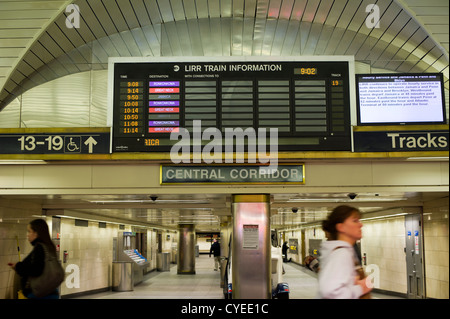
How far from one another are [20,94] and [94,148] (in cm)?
172

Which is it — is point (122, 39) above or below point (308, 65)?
above

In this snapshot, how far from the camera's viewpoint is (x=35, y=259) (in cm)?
413

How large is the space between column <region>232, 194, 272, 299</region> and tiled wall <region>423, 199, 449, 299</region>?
177 inches

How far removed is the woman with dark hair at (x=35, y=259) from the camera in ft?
13.5

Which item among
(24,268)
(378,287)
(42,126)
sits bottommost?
(378,287)

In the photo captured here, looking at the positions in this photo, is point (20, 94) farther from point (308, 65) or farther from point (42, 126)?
point (308, 65)

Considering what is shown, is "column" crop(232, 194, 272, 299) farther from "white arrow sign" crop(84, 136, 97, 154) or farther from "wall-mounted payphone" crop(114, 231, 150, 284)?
"wall-mounted payphone" crop(114, 231, 150, 284)

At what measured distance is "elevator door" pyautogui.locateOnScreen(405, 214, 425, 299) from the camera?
1242 centimetres

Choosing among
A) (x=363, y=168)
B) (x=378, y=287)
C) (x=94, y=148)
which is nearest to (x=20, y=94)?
(x=94, y=148)

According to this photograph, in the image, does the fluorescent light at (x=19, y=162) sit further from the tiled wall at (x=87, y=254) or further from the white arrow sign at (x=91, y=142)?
the tiled wall at (x=87, y=254)

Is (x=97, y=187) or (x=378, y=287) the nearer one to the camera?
(x=97, y=187)

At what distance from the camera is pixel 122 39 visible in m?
10.6

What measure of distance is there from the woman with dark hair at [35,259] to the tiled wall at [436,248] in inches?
344
